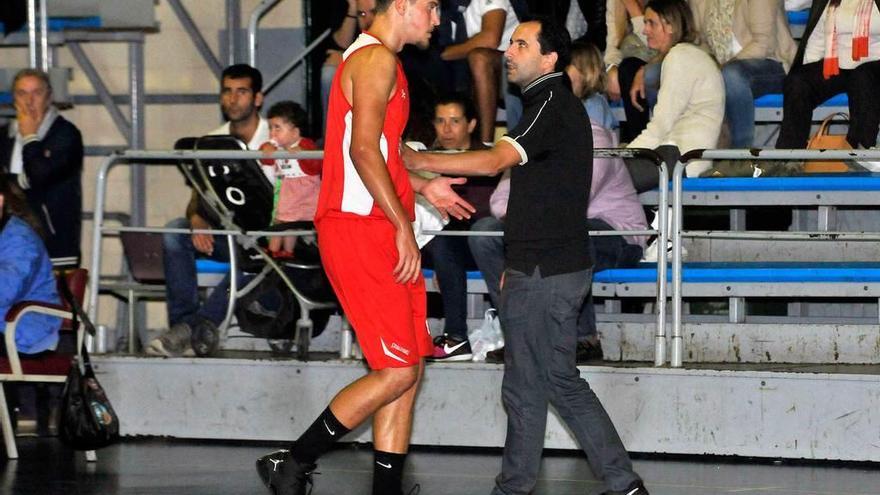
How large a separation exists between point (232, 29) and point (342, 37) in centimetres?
119

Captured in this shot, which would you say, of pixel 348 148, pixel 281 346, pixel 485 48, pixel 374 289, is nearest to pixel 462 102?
pixel 485 48

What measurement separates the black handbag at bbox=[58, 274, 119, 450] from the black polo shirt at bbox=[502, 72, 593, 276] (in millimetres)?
2703

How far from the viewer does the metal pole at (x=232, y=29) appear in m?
12.1

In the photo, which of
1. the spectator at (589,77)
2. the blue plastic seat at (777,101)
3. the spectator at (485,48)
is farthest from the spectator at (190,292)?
the blue plastic seat at (777,101)

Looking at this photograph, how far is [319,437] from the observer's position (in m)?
6.68

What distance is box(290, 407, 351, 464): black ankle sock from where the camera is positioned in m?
6.63

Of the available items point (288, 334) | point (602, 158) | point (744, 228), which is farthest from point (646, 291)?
point (288, 334)

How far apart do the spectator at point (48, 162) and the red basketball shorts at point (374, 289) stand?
4562 millimetres

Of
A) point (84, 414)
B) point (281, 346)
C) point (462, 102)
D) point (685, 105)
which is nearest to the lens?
point (84, 414)

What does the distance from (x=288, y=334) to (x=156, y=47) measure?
349 centimetres

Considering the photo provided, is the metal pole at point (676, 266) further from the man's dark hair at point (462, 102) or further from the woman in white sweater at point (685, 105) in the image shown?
the man's dark hair at point (462, 102)

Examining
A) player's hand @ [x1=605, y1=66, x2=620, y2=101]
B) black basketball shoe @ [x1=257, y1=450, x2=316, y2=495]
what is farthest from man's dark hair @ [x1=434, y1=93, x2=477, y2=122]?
black basketball shoe @ [x1=257, y1=450, x2=316, y2=495]

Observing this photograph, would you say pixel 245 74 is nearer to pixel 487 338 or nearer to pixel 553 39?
pixel 487 338

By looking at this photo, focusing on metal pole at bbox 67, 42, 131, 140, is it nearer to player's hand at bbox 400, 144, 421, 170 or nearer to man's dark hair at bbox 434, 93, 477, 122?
man's dark hair at bbox 434, 93, 477, 122
